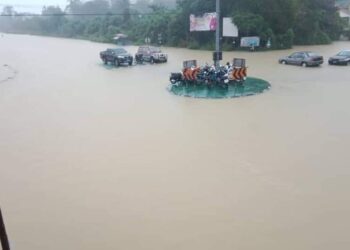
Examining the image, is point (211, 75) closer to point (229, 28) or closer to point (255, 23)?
point (255, 23)

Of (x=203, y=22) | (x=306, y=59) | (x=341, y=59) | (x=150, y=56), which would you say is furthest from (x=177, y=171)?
(x=203, y=22)

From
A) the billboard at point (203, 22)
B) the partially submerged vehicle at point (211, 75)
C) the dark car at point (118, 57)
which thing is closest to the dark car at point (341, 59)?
the partially submerged vehicle at point (211, 75)

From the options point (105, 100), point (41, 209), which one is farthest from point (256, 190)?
point (105, 100)

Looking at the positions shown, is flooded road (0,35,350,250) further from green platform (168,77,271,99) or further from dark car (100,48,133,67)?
dark car (100,48,133,67)

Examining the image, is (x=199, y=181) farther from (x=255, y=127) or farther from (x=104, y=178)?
(x=255, y=127)

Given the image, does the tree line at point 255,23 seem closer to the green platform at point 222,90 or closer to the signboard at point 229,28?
the signboard at point 229,28
